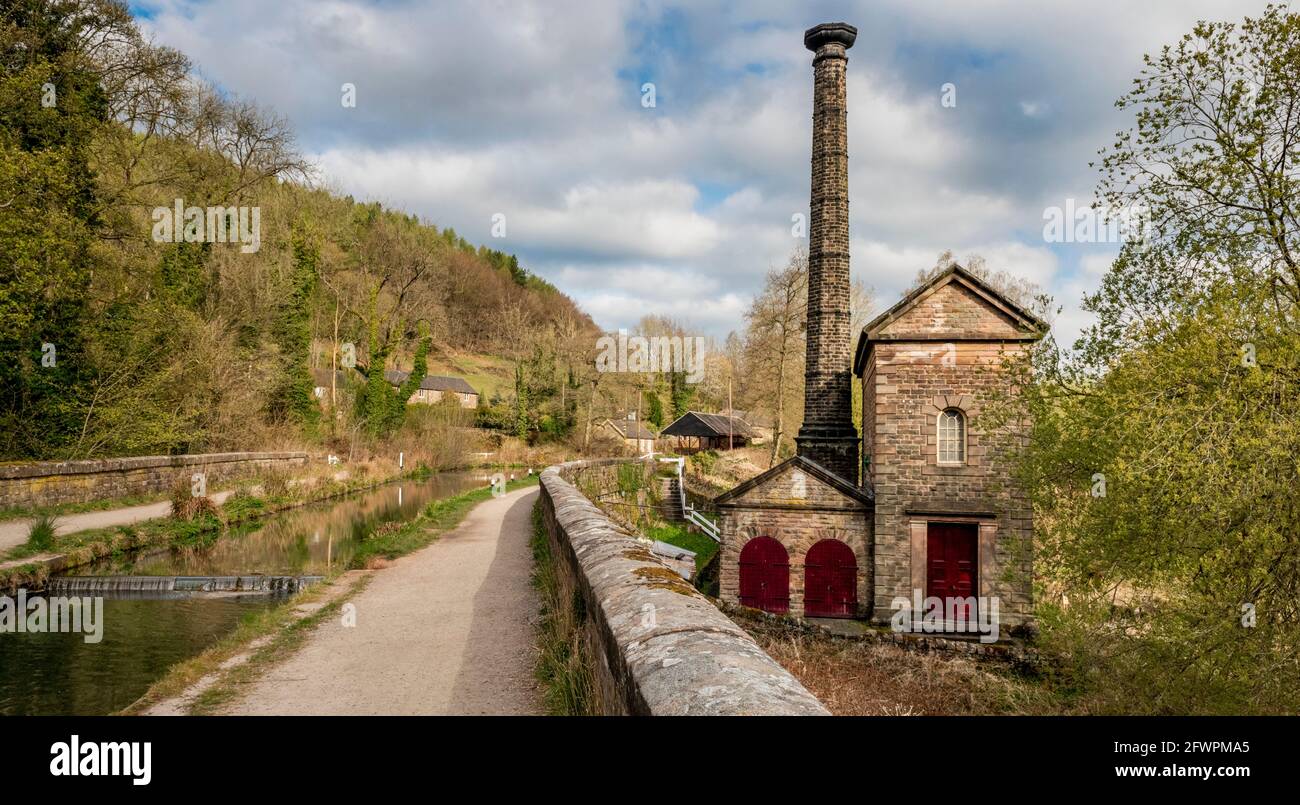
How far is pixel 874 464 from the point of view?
16375 mm

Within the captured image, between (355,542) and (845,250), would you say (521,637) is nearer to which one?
(355,542)

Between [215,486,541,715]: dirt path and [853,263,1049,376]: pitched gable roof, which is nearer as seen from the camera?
[215,486,541,715]: dirt path

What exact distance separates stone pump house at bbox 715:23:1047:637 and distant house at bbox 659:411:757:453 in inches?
1218

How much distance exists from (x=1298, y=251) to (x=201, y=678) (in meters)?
13.6

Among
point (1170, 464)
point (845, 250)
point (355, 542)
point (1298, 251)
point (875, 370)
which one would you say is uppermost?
point (845, 250)

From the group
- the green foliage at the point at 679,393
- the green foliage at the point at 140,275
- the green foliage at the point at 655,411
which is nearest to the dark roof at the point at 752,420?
the green foliage at the point at 679,393

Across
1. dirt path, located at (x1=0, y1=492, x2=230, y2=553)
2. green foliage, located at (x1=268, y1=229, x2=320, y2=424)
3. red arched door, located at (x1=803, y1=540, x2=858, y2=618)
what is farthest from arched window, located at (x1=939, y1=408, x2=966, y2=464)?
green foliage, located at (x1=268, y1=229, x2=320, y2=424)

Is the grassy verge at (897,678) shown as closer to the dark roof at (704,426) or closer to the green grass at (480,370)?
the dark roof at (704,426)

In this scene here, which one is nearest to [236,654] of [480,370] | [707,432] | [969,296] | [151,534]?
[151,534]

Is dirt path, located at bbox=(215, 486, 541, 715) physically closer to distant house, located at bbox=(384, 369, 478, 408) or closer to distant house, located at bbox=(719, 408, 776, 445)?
distant house, located at bbox=(719, 408, 776, 445)

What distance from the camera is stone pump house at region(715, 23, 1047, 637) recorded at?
51.2ft

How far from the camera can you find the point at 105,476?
16031 mm

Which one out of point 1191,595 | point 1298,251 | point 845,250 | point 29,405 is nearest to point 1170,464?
point 1191,595

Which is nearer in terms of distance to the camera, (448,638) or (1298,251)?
(448,638)
